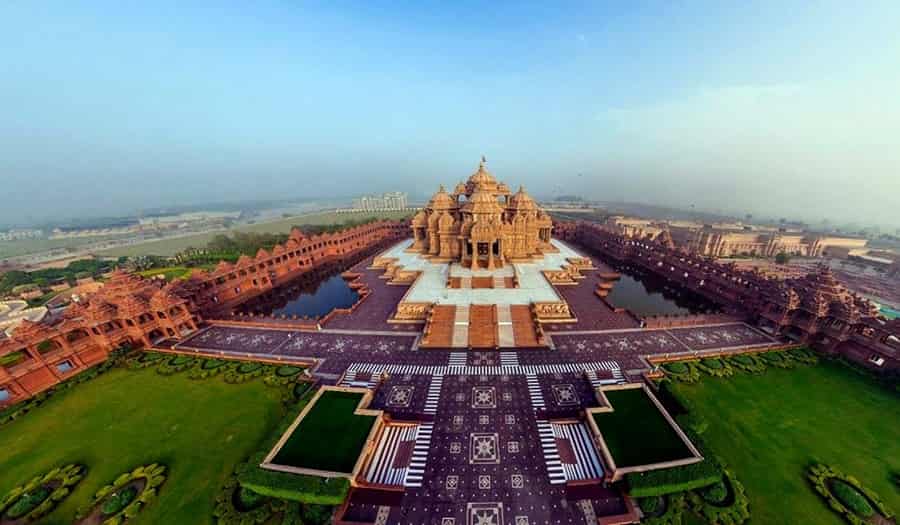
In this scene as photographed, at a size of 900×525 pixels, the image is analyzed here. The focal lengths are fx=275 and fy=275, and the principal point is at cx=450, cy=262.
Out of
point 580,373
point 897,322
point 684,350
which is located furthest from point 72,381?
point 897,322

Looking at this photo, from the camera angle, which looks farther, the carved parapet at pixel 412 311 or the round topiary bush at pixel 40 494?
the carved parapet at pixel 412 311

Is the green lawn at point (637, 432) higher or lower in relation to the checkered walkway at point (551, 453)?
higher

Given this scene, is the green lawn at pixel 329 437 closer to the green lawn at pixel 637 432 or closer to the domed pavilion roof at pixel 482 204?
the green lawn at pixel 637 432

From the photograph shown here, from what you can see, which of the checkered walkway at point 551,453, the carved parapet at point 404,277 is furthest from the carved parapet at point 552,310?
the carved parapet at point 404,277

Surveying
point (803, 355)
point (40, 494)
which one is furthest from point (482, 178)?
point (40, 494)

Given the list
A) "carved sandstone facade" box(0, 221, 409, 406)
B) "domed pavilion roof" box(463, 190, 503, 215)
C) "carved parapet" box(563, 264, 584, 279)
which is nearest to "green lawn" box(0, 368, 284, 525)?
"carved sandstone facade" box(0, 221, 409, 406)

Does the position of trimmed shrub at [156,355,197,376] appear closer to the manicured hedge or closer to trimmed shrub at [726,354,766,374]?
the manicured hedge

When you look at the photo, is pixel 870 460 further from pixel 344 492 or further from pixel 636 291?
pixel 344 492
